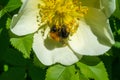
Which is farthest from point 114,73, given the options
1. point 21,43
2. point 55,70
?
point 21,43

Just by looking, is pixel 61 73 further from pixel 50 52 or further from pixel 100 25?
pixel 100 25

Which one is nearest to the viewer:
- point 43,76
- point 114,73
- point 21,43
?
point 21,43

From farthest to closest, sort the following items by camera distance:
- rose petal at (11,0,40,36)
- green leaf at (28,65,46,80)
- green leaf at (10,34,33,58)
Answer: green leaf at (28,65,46,80), green leaf at (10,34,33,58), rose petal at (11,0,40,36)

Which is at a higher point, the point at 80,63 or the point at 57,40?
the point at 57,40

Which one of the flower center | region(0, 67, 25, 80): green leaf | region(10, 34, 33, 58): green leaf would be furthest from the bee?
region(0, 67, 25, 80): green leaf

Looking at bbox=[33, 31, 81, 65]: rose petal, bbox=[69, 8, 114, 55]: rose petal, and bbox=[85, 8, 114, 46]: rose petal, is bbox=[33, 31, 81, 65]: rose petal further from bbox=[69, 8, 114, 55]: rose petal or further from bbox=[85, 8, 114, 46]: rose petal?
bbox=[85, 8, 114, 46]: rose petal

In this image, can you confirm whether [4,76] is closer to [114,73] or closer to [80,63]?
[80,63]

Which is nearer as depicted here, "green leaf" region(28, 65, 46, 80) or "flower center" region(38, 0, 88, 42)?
"flower center" region(38, 0, 88, 42)
